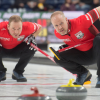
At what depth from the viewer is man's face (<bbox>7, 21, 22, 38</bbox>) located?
11.8ft

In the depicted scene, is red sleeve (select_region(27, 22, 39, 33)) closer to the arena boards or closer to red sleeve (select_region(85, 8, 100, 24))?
the arena boards

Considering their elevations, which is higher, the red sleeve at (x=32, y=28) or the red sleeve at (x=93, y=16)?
the red sleeve at (x=93, y=16)

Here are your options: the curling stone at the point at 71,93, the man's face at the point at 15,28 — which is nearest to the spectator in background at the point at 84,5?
the man's face at the point at 15,28

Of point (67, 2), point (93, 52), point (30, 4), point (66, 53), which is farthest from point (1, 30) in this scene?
point (30, 4)

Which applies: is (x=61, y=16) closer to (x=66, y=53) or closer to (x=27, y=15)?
(x=66, y=53)

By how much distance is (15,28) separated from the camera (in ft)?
11.9

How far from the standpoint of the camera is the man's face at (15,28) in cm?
361

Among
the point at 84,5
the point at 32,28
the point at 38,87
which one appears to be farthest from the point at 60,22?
the point at 84,5

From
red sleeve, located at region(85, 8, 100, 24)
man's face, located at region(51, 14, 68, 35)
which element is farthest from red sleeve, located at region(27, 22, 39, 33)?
red sleeve, located at region(85, 8, 100, 24)

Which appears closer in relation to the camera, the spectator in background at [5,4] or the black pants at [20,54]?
the black pants at [20,54]

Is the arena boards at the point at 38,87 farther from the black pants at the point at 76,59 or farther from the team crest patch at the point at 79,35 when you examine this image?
the team crest patch at the point at 79,35

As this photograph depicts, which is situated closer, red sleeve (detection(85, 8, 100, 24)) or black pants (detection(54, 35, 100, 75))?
red sleeve (detection(85, 8, 100, 24))

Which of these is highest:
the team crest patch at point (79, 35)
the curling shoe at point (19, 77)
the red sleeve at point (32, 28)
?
the red sleeve at point (32, 28)

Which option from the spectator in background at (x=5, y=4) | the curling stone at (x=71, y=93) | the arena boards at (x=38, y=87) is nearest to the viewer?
the curling stone at (x=71, y=93)
